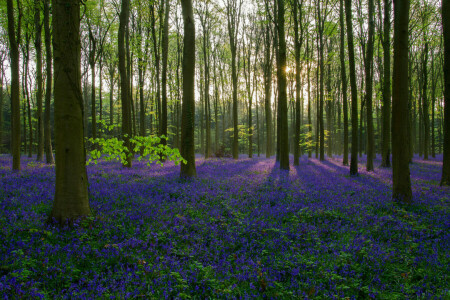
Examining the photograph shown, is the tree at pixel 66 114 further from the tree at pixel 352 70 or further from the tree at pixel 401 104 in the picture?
the tree at pixel 352 70

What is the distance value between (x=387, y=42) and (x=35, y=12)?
2326 cm

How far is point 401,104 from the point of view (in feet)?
26.3

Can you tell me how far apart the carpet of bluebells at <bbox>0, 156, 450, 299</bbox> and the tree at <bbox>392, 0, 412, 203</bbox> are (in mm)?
817

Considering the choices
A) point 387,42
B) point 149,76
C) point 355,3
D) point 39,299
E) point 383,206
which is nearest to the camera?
point 39,299

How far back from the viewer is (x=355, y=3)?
2102 centimetres

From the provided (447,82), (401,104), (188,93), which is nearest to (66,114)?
(188,93)

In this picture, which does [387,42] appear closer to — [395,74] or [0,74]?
[395,74]

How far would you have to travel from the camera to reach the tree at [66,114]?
5055 millimetres

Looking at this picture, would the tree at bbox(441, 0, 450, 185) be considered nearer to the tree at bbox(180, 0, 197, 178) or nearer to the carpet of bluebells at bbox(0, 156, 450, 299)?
the carpet of bluebells at bbox(0, 156, 450, 299)

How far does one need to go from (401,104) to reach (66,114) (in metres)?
9.53

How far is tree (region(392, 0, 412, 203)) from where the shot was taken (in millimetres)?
7969

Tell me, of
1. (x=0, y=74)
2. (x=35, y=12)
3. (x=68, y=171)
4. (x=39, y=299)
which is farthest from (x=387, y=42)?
(x=0, y=74)

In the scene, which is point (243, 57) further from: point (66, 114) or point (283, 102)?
point (66, 114)

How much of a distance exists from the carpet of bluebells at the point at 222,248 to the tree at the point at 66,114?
0.51 m
